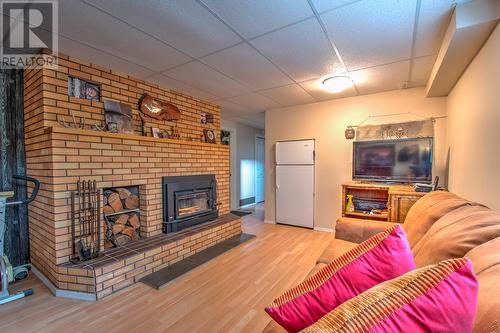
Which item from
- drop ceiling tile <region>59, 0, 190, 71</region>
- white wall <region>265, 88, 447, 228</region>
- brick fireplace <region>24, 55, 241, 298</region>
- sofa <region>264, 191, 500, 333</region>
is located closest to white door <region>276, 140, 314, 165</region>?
white wall <region>265, 88, 447, 228</region>

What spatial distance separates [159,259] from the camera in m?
2.53

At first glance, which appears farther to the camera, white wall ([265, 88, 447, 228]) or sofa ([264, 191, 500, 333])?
white wall ([265, 88, 447, 228])

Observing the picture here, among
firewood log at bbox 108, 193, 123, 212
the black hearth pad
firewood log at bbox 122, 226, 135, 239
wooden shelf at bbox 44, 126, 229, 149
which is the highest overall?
wooden shelf at bbox 44, 126, 229, 149

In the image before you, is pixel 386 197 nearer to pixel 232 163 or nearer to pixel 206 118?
pixel 206 118

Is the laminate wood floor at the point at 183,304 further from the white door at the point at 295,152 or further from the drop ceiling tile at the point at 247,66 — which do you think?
the drop ceiling tile at the point at 247,66

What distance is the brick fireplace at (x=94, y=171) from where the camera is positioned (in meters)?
2.10

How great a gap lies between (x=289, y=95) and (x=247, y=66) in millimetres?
1246

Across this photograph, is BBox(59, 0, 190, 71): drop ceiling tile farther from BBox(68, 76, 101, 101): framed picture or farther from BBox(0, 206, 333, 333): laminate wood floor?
BBox(0, 206, 333, 333): laminate wood floor

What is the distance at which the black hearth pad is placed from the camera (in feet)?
7.53

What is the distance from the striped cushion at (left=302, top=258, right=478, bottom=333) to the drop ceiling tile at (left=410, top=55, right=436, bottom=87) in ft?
8.61

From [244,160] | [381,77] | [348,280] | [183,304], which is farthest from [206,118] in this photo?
[348,280]

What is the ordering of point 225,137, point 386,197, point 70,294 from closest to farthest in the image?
point 70,294
point 386,197
point 225,137

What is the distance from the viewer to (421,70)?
8.61 ft

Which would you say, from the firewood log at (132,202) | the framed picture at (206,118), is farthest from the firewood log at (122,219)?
the framed picture at (206,118)
